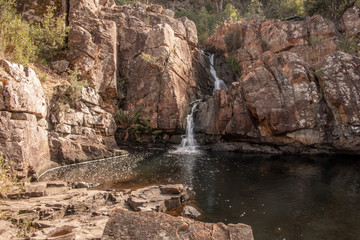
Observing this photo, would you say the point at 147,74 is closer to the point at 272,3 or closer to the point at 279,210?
the point at 279,210

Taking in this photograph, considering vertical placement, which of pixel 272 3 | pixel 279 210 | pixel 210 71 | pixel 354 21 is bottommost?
pixel 279 210

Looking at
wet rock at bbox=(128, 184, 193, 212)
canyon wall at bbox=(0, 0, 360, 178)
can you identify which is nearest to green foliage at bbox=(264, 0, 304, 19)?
canyon wall at bbox=(0, 0, 360, 178)

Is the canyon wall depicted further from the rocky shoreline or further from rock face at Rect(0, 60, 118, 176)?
the rocky shoreline

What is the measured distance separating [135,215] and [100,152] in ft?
46.5

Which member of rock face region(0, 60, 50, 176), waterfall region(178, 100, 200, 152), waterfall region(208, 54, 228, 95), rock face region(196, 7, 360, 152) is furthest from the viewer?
waterfall region(208, 54, 228, 95)

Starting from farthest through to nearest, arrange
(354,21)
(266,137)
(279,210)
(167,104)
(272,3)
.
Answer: (272,3) < (354,21) < (167,104) < (266,137) < (279,210)

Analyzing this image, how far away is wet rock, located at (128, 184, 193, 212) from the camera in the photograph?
775 cm

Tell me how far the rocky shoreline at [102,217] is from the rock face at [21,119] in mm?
2228

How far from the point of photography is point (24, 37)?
47.9 ft

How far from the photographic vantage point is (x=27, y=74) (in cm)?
1228

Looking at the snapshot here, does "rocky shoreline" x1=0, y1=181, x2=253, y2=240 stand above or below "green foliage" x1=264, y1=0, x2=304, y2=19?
below

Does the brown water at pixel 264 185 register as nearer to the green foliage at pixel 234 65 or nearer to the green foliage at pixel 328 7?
the green foliage at pixel 234 65

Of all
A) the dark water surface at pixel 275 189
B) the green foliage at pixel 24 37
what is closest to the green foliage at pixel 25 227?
the dark water surface at pixel 275 189

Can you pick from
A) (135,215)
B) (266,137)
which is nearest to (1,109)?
(135,215)
